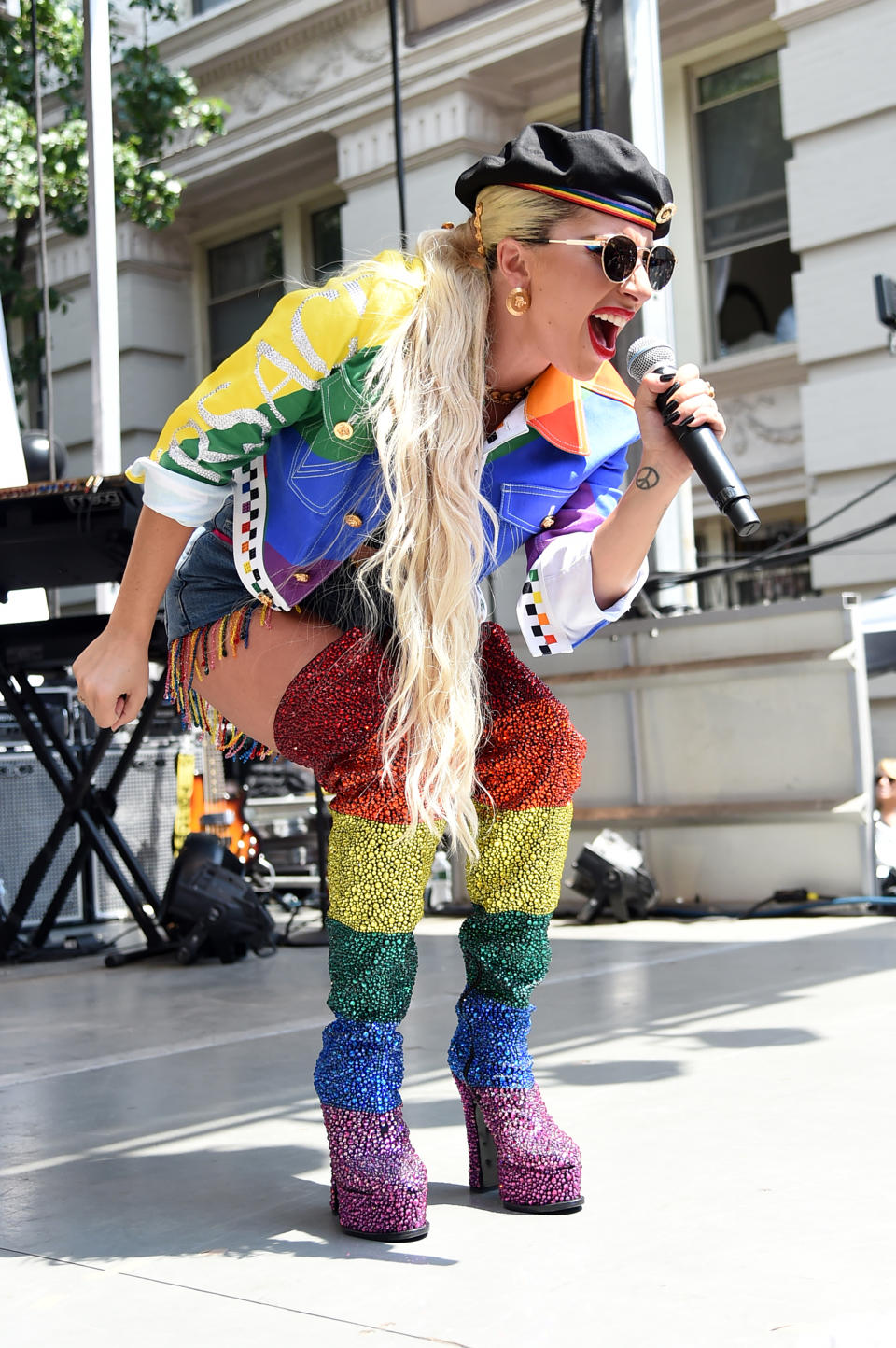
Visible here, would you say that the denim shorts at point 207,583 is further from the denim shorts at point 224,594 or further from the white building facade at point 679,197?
the white building facade at point 679,197

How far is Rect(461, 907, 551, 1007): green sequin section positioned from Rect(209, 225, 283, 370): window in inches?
489

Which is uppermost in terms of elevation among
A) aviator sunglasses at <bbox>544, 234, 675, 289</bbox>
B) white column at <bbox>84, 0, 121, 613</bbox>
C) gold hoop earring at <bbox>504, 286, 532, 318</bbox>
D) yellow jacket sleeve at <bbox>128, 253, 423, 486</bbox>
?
white column at <bbox>84, 0, 121, 613</bbox>

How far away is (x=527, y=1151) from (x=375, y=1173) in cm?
23

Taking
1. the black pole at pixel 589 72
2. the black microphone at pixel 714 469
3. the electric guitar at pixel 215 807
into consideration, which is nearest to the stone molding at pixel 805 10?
the black pole at pixel 589 72

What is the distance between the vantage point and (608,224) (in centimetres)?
189

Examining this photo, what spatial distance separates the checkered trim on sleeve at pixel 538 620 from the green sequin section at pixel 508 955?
0.41 m

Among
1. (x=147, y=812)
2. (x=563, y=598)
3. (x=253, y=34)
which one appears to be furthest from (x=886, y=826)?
(x=253, y=34)

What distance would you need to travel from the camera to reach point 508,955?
2.03 m

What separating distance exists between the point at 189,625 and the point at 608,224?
2.86 feet

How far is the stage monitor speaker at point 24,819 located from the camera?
19.6 feet

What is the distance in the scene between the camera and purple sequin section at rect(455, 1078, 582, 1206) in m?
1.96

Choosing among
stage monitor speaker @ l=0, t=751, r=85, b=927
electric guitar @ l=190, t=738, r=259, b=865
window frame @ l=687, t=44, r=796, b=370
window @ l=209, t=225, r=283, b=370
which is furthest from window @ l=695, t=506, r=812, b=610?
stage monitor speaker @ l=0, t=751, r=85, b=927

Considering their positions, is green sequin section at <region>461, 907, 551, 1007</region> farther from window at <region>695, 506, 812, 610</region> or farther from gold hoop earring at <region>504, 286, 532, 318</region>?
A: window at <region>695, 506, 812, 610</region>

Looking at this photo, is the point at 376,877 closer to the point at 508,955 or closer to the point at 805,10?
the point at 508,955
